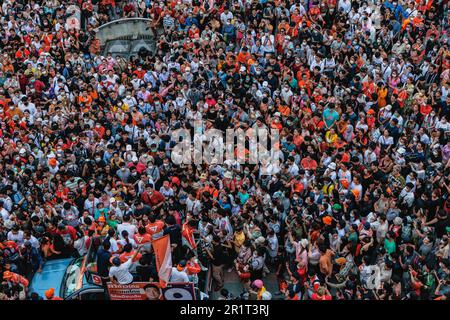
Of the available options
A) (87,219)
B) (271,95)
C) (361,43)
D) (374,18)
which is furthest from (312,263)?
(374,18)

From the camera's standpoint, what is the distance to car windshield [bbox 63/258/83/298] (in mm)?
13367

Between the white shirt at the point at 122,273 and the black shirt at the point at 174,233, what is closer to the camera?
the white shirt at the point at 122,273

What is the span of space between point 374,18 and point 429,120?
5289 mm

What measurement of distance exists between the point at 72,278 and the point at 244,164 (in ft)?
16.2

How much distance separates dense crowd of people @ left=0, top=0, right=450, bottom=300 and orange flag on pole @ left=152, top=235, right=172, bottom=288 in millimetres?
175

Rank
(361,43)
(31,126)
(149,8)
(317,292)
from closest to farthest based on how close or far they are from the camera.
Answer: (317,292)
(31,126)
(361,43)
(149,8)

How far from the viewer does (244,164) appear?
16.4 m

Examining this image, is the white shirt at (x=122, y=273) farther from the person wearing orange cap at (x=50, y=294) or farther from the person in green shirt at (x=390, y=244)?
the person in green shirt at (x=390, y=244)

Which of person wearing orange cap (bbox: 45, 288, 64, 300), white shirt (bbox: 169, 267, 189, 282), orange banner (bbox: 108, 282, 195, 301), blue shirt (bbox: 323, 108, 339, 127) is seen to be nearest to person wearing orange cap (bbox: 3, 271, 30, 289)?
person wearing orange cap (bbox: 45, 288, 64, 300)

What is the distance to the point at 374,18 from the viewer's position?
21.2 meters

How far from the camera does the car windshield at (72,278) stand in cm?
1337

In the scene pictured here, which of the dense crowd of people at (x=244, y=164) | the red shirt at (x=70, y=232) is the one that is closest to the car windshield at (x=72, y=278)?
the dense crowd of people at (x=244, y=164)

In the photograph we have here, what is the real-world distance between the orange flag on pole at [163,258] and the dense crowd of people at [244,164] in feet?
0.57
